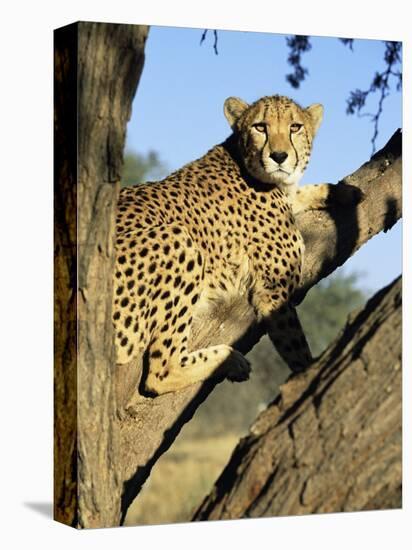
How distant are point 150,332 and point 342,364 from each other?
1.08 metres

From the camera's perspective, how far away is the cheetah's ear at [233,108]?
5.59 metres

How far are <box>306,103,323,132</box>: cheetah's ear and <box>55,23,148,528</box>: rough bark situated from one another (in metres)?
1.03

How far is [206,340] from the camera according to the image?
18.2ft

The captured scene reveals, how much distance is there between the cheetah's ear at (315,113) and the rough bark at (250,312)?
33 cm

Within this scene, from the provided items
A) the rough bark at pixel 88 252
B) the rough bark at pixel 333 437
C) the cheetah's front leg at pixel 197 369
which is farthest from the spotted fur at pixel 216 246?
the rough bark at pixel 333 437

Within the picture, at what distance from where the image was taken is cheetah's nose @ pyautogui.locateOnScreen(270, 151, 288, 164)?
18.7 ft

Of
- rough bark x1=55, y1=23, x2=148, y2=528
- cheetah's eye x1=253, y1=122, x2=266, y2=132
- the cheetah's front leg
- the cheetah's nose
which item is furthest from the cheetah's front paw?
cheetah's eye x1=253, y1=122, x2=266, y2=132

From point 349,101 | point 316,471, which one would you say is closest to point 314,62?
point 349,101

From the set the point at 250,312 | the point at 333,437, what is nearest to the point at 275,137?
the point at 250,312

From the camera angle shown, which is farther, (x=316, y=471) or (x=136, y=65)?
(x=136, y=65)

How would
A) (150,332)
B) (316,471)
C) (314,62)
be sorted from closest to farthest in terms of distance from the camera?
(316,471) → (150,332) → (314,62)

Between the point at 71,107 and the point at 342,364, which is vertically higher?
the point at 71,107

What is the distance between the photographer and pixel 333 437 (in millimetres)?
4492

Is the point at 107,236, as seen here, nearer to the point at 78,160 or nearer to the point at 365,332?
the point at 78,160
